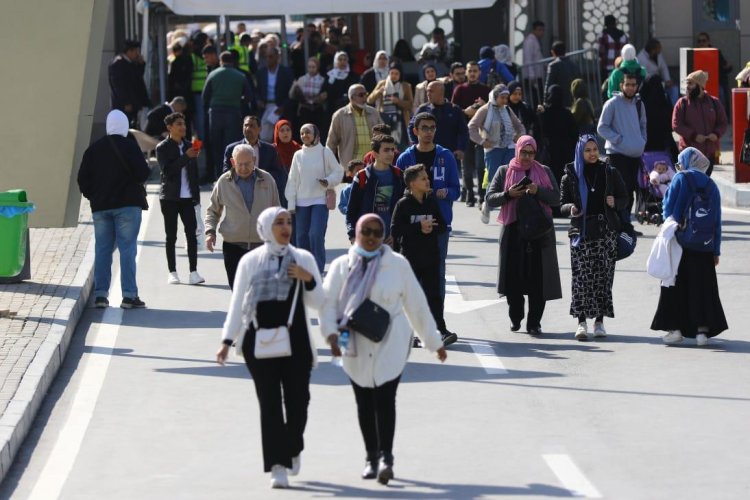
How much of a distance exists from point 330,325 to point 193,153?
316 inches

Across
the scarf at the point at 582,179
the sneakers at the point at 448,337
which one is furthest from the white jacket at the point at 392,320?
the scarf at the point at 582,179

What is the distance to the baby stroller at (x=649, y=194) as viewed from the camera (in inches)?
821

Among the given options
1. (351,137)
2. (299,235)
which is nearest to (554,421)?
(299,235)

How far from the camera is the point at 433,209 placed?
13.4m

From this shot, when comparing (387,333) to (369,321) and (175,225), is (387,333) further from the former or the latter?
(175,225)

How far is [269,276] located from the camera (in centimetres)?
948

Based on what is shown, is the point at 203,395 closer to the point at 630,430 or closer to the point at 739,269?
the point at 630,430

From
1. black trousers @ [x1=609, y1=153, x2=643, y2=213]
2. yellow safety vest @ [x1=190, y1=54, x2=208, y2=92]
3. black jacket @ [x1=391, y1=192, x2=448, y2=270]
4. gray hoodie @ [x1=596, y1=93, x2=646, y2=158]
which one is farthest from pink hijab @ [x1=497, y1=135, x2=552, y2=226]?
yellow safety vest @ [x1=190, y1=54, x2=208, y2=92]

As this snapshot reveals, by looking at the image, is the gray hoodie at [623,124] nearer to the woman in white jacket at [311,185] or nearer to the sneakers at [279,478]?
the woman in white jacket at [311,185]

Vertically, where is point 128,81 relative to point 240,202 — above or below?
above

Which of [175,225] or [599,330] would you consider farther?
[175,225]

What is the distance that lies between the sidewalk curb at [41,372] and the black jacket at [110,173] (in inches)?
35.4

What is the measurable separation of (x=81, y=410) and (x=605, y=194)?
4.72 metres

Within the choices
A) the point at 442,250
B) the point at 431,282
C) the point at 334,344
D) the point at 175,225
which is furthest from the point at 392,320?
the point at 175,225
